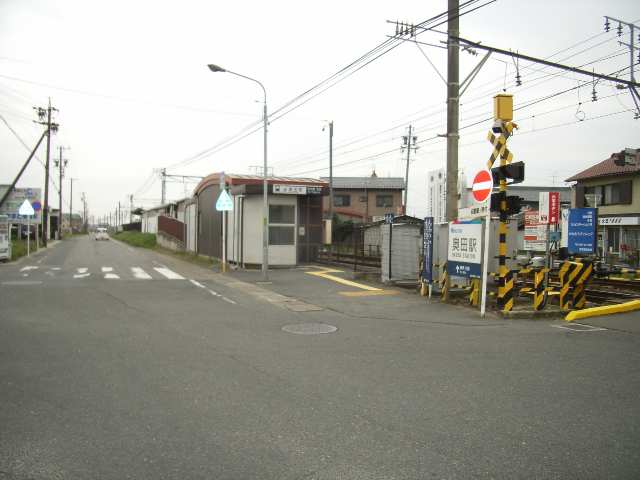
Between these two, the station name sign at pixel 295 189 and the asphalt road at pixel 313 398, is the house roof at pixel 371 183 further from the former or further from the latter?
the asphalt road at pixel 313 398

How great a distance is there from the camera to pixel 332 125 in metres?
39.3

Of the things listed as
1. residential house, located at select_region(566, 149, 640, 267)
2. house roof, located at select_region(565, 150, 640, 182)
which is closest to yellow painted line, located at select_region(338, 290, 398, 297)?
residential house, located at select_region(566, 149, 640, 267)

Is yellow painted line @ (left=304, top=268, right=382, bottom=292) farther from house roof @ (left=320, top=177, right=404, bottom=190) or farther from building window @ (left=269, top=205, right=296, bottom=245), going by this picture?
house roof @ (left=320, top=177, right=404, bottom=190)

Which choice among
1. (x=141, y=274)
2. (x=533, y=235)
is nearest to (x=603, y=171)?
(x=533, y=235)

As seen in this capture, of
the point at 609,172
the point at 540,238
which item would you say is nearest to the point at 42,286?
the point at 540,238

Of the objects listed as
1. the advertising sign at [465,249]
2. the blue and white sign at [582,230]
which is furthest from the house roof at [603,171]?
the advertising sign at [465,249]

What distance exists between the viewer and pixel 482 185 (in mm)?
10742

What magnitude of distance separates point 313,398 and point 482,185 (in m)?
7.08

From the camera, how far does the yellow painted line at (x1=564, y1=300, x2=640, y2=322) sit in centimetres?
1061

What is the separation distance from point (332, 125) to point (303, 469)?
122 feet

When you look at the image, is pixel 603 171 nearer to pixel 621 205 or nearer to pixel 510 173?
pixel 621 205

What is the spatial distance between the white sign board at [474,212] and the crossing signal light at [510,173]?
674 millimetres

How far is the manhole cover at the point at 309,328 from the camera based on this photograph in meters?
8.85

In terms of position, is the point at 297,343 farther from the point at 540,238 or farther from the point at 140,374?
the point at 540,238
